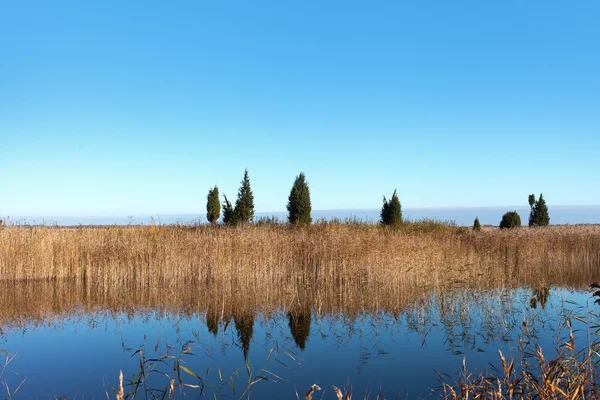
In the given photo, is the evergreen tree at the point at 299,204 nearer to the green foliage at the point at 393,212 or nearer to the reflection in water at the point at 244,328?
the green foliage at the point at 393,212

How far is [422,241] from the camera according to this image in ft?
41.9

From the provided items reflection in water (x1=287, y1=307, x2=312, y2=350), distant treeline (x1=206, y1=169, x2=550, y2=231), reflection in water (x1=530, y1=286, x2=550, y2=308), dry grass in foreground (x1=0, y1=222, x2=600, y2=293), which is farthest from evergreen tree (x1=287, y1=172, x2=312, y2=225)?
reflection in water (x1=287, y1=307, x2=312, y2=350)

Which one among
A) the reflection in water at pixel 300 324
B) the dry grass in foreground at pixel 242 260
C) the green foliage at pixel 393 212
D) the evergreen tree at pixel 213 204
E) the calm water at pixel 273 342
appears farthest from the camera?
the evergreen tree at pixel 213 204

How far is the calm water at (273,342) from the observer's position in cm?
498

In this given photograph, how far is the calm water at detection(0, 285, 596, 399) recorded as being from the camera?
196 inches

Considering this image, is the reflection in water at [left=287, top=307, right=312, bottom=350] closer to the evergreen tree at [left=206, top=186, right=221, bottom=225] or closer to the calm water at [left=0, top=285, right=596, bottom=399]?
the calm water at [left=0, top=285, right=596, bottom=399]

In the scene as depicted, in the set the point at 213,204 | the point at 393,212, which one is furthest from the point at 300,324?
the point at 213,204

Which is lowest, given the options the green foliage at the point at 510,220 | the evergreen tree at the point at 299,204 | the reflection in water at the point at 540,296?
the reflection in water at the point at 540,296

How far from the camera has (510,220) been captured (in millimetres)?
25156

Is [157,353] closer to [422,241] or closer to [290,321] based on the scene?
[290,321]

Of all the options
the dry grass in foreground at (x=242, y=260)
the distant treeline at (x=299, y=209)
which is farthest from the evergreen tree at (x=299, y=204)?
the dry grass in foreground at (x=242, y=260)

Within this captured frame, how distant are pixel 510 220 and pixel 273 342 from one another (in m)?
22.2

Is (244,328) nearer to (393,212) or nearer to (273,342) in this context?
(273,342)

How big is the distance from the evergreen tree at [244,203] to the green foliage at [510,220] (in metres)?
14.0
